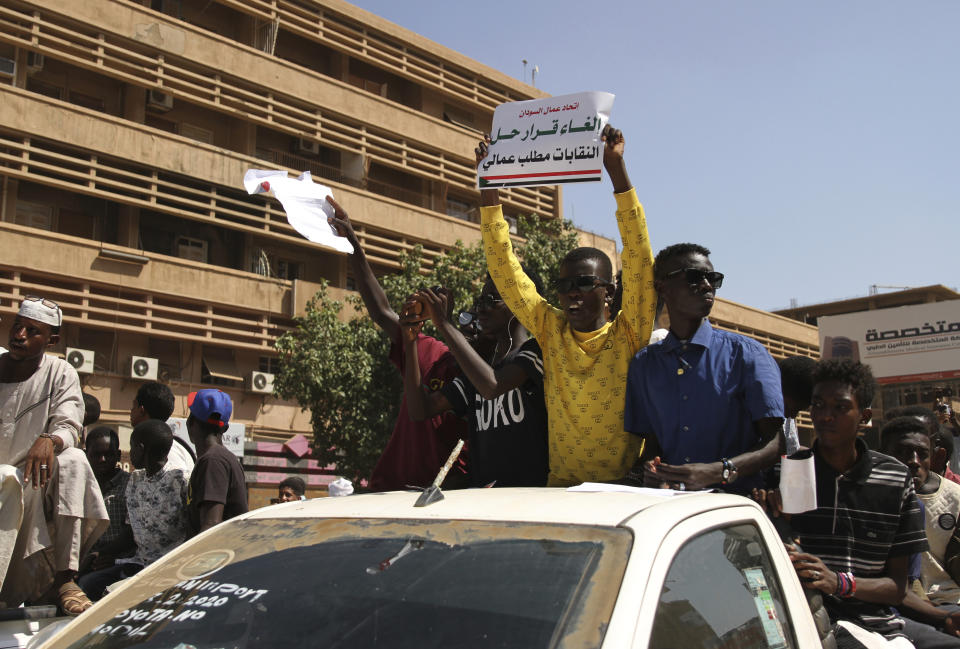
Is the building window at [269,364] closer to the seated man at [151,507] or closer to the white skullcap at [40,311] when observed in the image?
the seated man at [151,507]

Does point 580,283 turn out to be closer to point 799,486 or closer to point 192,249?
point 799,486

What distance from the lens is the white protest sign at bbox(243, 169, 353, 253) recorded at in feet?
14.5

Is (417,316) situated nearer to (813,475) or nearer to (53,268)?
(813,475)

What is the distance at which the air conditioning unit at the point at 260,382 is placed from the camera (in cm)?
2475

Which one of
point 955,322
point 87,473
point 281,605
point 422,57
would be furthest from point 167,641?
point 955,322

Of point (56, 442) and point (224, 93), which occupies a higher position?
point (224, 93)

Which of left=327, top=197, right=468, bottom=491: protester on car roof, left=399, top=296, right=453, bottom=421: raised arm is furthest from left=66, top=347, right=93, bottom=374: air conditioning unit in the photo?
left=399, top=296, right=453, bottom=421: raised arm

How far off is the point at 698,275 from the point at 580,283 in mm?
502

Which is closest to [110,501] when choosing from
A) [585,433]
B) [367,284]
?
[367,284]

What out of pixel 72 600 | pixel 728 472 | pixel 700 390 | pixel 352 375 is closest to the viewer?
pixel 728 472

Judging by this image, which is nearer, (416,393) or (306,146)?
(416,393)

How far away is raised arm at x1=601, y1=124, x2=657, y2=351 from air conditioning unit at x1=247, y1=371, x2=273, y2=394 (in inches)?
868

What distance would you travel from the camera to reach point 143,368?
22500mm

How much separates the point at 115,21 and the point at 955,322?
135 feet
